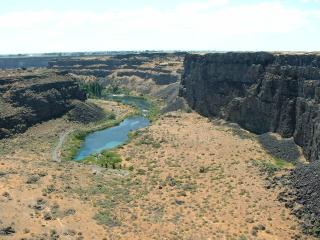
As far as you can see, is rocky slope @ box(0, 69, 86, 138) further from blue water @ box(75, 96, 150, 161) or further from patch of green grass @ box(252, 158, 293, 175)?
patch of green grass @ box(252, 158, 293, 175)

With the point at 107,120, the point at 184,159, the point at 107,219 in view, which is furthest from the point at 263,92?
the point at 107,219

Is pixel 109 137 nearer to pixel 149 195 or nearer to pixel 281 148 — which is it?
pixel 281 148

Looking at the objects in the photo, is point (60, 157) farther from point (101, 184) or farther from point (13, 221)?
point (13, 221)

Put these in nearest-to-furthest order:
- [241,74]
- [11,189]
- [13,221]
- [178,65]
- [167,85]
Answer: [13,221]
[11,189]
[241,74]
[167,85]
[178,65]

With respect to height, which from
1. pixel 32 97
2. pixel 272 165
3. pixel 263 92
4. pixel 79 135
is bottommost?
pixel 79 135

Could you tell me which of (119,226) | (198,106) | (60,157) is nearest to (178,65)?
(198,106)

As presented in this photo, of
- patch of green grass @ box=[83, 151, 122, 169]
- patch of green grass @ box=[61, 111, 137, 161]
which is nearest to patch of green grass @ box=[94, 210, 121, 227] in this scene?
patch of green grass @ box=[83, 151, 122, 169]
